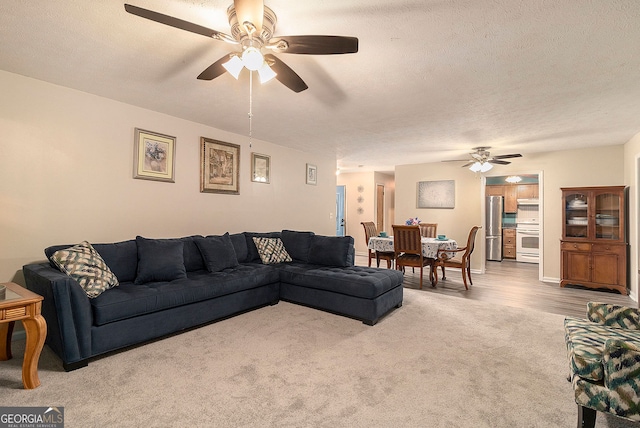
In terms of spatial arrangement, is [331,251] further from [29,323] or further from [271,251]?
[29,323]

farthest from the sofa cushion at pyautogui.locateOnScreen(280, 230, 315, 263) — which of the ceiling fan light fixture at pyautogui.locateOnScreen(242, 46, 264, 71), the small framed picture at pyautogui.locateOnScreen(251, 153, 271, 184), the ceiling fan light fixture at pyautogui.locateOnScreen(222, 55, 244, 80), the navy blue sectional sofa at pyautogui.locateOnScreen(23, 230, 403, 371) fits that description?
the ceiling fan light fixture at pyautogui.locateOnScreen(242, 46, 264, 71)

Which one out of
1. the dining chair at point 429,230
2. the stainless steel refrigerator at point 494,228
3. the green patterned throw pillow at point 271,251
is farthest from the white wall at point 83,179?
the stainless steel refrigerator at point 494,228

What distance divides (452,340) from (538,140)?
385cm

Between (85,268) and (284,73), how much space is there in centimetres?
233

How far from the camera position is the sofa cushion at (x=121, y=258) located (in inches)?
121

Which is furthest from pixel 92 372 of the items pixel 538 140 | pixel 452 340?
pixel 538 140

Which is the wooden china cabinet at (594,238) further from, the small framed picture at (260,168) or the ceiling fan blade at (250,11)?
the ceiling fan blade at (250,11)

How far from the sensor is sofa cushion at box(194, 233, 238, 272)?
378cm

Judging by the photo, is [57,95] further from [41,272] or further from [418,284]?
[418,284]

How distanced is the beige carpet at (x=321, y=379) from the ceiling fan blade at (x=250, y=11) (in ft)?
7.34

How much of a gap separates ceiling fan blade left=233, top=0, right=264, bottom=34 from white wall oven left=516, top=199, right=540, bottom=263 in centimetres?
889

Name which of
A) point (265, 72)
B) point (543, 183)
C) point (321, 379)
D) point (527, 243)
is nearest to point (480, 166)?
point (543, 183)

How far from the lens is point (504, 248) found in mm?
8688

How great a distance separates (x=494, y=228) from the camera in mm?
8586
